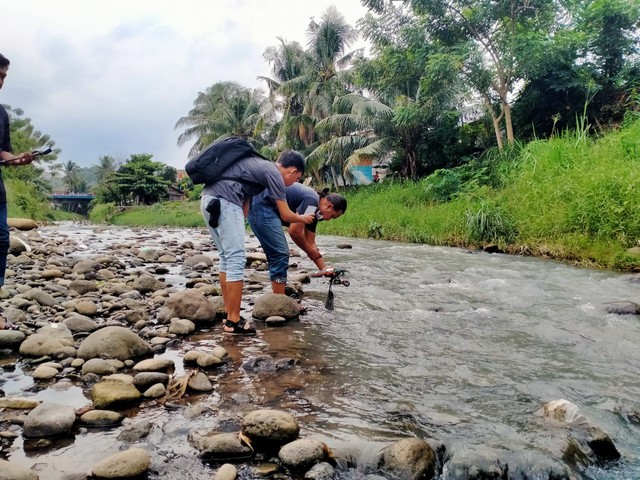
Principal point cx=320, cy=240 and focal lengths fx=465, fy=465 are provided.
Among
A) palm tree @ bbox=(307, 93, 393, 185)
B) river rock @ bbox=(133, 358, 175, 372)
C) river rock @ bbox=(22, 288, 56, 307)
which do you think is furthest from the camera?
palm tree @ bbox=(307, 93, 393, 185)

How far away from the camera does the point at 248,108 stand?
1341 inches

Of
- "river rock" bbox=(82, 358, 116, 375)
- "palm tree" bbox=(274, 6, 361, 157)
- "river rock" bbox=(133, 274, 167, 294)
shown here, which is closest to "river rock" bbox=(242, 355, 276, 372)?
"river rock" bbox=(82, 358, 116, 375)

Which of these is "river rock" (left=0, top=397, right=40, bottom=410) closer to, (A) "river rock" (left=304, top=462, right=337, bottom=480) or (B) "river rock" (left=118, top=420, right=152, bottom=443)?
(B) "river rock" (left=118, top=420, right=152, bottom=443)

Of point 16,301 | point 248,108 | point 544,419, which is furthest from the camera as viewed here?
point 248,108

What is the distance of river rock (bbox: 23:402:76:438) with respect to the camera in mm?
2105

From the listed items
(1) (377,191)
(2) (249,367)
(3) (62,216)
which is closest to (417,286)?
(2) (249,367)

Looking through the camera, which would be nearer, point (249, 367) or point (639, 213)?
point (249, 367)

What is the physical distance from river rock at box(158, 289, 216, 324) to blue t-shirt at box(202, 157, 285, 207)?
39.3 inches

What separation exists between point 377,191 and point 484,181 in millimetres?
7431

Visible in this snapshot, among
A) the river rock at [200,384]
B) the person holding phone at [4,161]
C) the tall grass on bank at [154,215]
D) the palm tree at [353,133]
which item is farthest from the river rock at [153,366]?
the tall grass on bank at [154,215]

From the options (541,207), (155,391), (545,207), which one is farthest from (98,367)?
(541,207)

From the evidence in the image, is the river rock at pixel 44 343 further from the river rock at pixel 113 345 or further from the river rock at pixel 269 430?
the river rock at pixel 269 430

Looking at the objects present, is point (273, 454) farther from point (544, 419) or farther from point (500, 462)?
point (544, 419)

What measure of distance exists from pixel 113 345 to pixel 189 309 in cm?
103
